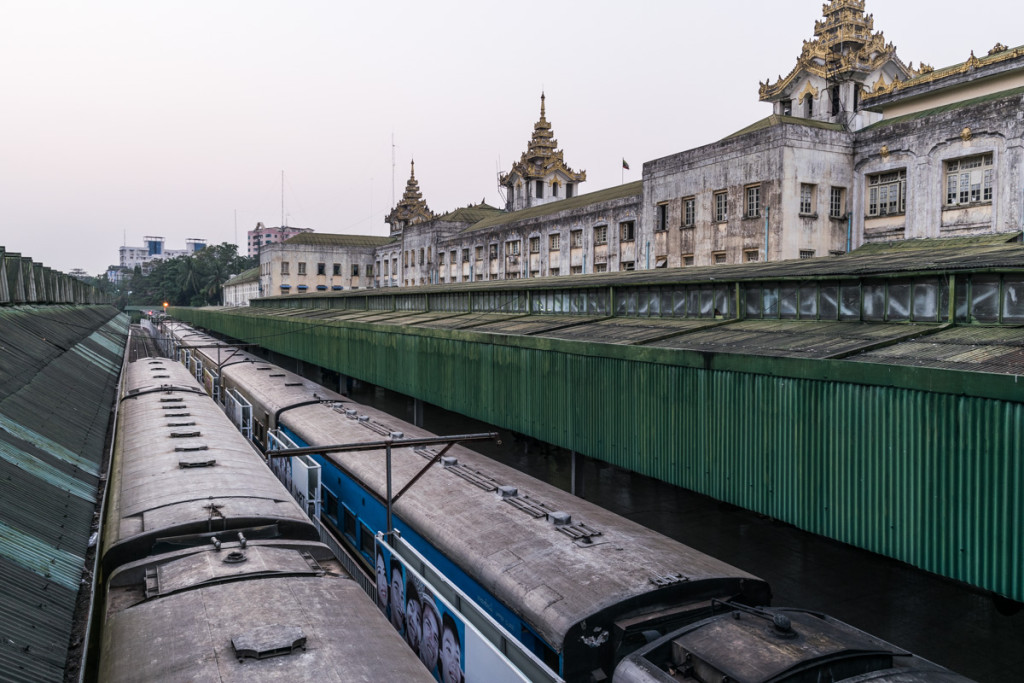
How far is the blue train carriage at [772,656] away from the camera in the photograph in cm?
604

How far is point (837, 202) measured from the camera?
1296 inches

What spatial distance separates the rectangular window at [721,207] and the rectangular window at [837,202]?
4.73m

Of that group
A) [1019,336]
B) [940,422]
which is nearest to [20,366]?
[940,422]

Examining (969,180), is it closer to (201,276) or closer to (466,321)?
(466,321)

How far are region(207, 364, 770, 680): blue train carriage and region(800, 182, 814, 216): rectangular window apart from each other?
24676 millimetres

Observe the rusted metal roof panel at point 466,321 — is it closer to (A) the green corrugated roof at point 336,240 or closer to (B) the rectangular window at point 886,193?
(B) the rectangular window at point 886,193

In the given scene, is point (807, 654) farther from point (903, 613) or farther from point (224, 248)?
point (224, 248)

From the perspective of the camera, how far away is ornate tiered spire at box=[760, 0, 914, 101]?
132 ft

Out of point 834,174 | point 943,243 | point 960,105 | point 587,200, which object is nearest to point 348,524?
point 943,243

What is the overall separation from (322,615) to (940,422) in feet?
25.5

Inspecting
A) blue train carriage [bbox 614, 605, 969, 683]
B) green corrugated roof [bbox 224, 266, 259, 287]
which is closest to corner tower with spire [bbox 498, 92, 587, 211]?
green corrugated roof [bbox 224, 266, 259, 287]

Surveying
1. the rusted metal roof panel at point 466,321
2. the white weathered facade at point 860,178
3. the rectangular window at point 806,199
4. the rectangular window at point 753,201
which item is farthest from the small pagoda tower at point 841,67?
the rusted metal roof panel at point 466,321

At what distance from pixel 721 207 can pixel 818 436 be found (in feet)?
84.3

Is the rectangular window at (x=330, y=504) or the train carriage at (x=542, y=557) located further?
the rectangular window at (x=330, y=504)
